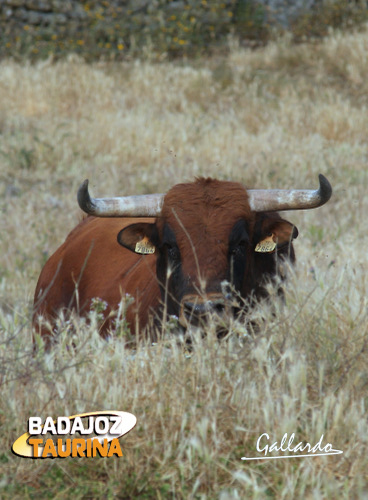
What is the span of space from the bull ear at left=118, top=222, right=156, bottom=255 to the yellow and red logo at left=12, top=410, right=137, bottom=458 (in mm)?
1699

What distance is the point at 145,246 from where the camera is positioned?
440 cm

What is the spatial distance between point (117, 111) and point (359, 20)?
269 inches

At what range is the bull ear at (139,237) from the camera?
4.39 metres

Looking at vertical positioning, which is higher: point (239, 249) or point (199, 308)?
point (239, 249)

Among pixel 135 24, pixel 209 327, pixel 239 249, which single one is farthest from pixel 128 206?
pixel 135 24

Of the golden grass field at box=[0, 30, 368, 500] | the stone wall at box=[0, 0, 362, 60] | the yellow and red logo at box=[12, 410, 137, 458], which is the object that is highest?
the stone wall at box=[0, 0, 362, 60]

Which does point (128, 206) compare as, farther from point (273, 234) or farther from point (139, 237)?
point (273, 234)

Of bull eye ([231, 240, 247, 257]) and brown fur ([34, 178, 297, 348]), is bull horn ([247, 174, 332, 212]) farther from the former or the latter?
bull eye ([231, 240, 247, 257])

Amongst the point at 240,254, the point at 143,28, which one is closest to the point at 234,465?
the point at 240,254

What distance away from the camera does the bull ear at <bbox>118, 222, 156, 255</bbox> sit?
439cm

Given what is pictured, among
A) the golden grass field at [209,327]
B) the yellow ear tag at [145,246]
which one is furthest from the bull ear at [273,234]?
the yellow ear tag at [145,246]

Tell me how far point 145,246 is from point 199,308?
867mm

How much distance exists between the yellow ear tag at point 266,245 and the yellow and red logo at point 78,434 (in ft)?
5.79

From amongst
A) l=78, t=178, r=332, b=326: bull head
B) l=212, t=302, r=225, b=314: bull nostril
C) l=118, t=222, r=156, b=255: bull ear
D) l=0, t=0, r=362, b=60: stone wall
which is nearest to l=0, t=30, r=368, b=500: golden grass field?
l=212, t=302, r=225, b=314: bull nostril
